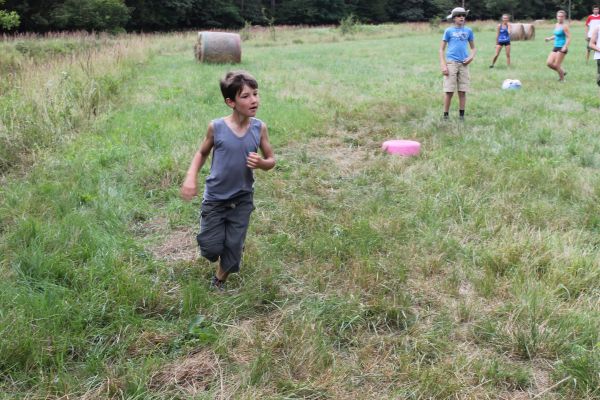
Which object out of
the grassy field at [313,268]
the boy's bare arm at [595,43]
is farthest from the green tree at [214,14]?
the grassy field at [313,268]

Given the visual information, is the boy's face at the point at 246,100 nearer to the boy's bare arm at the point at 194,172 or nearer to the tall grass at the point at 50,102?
the boy's bare arm at the point at 194,172

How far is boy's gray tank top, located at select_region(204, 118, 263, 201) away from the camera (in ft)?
10.3

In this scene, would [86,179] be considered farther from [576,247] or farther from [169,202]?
[576,247]

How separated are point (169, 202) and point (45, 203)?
3.44 ft

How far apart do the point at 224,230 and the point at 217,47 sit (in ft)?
46.2

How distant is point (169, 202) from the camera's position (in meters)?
4.88

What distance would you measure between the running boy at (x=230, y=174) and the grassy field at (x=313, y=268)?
29 cm

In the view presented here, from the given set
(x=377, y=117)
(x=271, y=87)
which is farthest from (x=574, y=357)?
(x=271, y=87)

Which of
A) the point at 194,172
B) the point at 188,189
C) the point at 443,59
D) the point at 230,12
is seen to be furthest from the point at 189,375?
the point at 230,12

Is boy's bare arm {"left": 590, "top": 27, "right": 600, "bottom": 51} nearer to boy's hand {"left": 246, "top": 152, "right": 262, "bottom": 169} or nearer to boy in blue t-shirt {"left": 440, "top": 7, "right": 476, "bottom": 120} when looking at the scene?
boy in blue t-shirt {"left": 440, "top": 7, "right": 476, "bottom": 120}

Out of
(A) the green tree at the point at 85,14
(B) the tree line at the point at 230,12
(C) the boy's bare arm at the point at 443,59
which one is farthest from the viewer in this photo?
(B) the tree line at the point at 230,12

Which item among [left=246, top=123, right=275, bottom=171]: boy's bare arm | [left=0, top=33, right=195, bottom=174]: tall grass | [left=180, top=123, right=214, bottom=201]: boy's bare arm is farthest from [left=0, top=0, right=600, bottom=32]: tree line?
[left=246, top=123, right=275, bottom=171]: boy's bare arm

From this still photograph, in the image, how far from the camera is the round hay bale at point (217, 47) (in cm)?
1625

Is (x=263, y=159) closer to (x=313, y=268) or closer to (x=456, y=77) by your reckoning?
(x=313, y=268)
